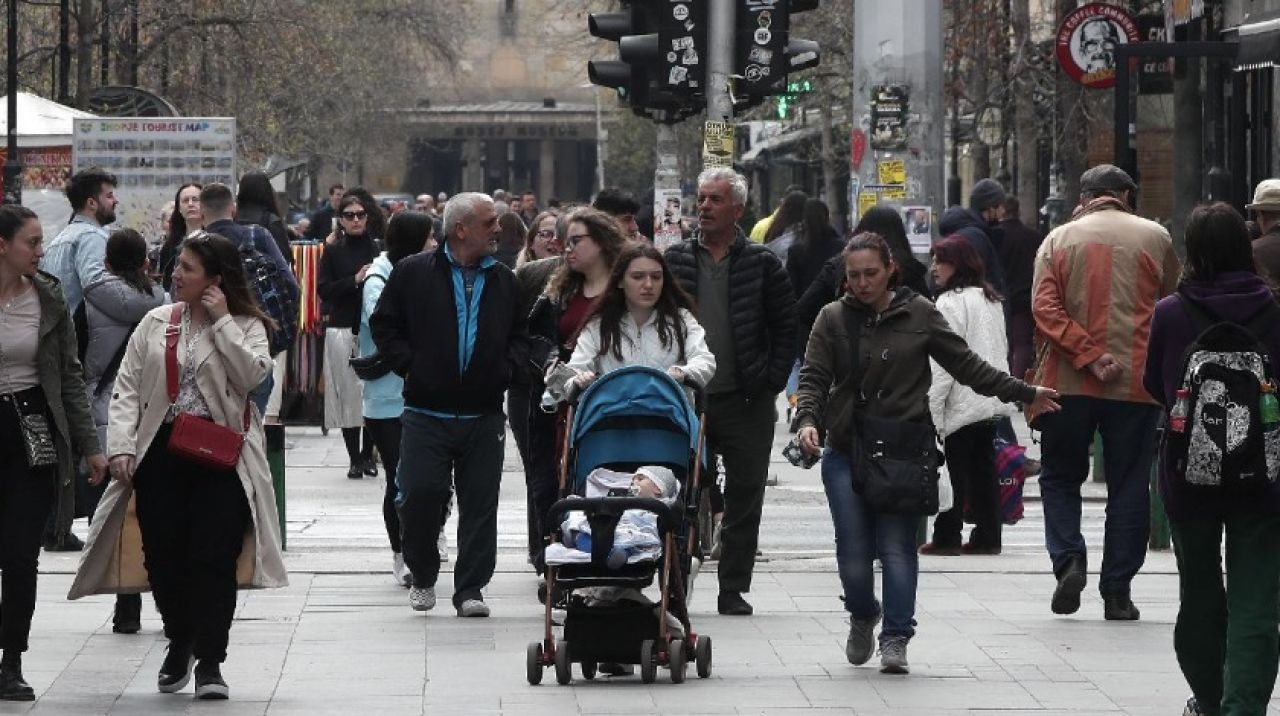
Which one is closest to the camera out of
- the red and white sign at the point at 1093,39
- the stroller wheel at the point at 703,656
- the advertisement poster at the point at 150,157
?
the stroller wheel at the point at 703,656

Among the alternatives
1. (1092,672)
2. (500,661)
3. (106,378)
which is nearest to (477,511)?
(500,661)

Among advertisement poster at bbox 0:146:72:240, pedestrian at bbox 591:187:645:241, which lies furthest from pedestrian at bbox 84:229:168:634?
advertisement poster at bbox 0:146:72:240

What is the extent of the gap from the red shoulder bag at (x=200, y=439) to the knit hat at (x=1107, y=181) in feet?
13.4

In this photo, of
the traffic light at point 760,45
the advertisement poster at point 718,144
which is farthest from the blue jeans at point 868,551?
the traffic light at point 760,45

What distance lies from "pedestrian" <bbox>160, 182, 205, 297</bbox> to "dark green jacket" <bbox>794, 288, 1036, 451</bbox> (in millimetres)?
4535

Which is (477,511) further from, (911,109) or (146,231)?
(146,231)

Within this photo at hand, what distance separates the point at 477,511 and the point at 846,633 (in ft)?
5.68

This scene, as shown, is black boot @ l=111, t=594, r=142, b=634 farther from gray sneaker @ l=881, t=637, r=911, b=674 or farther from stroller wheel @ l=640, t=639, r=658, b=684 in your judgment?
gray sneaker @ l=881, t=637, r=911, b=674

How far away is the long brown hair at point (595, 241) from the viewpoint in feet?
37.6

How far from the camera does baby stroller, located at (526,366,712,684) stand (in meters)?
9.27

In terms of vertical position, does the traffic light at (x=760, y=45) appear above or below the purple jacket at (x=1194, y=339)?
above

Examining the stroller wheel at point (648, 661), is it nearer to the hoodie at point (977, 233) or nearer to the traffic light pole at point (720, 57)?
the hoodie at point (977, 233)

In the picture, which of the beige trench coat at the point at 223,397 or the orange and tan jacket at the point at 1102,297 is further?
the orange and tan jacket at the point at 1102,297

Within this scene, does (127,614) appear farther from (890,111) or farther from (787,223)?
(787,223)
